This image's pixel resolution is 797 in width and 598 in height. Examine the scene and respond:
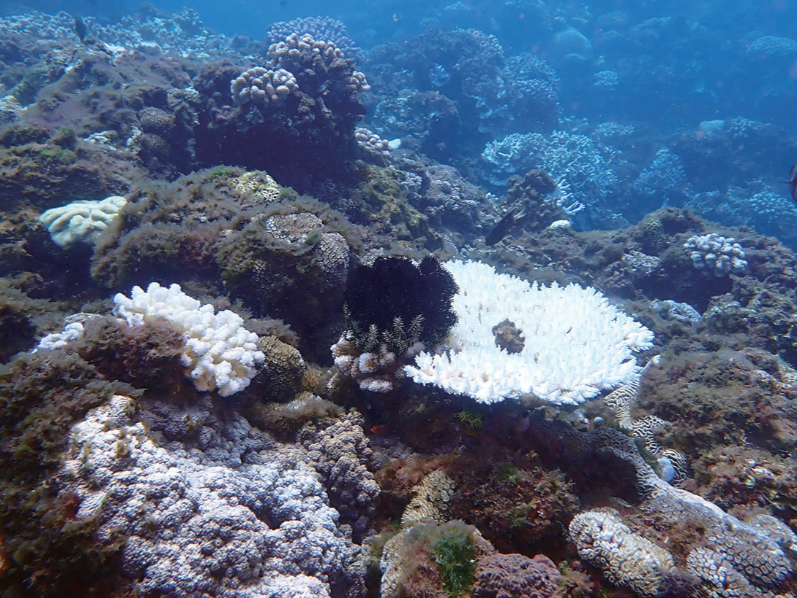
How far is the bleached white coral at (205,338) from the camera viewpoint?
8.68 feet

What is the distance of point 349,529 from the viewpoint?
2.67 metres

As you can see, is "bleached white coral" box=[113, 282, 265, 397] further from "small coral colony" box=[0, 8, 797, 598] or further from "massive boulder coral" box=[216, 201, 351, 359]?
"massive boulder coral" box=[216, 201, 351, 359]

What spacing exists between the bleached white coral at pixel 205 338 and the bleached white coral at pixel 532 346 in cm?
129

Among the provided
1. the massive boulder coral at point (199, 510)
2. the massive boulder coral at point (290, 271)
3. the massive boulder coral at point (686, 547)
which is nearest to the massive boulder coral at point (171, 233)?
the massive boulder coral at point (290, 271)

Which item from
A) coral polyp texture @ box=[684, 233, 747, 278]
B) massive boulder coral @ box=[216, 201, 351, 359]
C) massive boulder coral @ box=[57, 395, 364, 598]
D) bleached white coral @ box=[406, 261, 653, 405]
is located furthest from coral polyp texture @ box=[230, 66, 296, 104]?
coral polyp texture @ box=[684, 233, 747, 278]

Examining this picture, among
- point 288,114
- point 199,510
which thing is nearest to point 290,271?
point 199,510

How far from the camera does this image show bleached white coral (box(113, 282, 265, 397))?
8.68ft

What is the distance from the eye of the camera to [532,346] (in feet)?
12.2

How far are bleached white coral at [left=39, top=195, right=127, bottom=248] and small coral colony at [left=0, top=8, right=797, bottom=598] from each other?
3cm

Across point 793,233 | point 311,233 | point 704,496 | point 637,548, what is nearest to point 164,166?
point 311,233

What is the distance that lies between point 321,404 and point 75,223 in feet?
14.2

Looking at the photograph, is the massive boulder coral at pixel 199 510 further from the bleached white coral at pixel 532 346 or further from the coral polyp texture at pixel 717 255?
the coral polyp texture at pixel 717 255

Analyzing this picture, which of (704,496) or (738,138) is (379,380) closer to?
(704,496)

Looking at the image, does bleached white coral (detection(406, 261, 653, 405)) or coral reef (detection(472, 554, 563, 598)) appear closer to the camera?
coral reef (detection(472, 554, 563, 598))
